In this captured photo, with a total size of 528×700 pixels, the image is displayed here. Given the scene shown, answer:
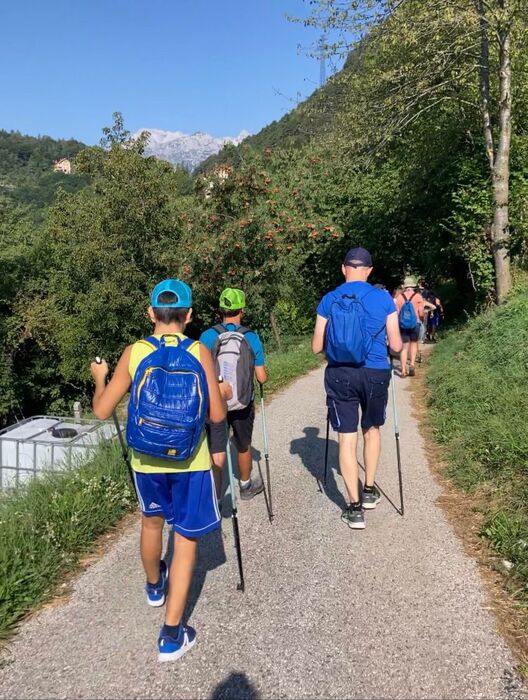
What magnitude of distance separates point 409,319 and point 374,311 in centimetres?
605

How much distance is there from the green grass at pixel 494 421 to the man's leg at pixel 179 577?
6.45ft

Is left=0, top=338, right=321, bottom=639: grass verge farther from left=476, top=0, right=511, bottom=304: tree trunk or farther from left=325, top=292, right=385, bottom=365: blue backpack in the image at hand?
left=476, top=0, right=511, bottom=304: tree trunk

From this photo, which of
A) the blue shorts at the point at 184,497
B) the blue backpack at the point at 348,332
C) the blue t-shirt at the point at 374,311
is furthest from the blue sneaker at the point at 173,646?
the blue t-shirt at the point at 374,311

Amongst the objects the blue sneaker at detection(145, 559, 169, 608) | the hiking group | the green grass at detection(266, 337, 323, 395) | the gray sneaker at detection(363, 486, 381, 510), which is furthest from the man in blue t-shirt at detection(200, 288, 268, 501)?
the green grass at detection(266, 337, 323, 395)

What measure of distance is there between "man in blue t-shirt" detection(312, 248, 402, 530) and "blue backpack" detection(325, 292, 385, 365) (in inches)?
1.0

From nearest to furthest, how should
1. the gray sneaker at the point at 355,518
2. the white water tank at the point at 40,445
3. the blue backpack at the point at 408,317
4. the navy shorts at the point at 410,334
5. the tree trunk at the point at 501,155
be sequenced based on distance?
the gray sneaker at the point at 355,518, the white water tank at the point at 40,445, the blue backpack at the point at 408,317, the navy shorts at the point at 410,334, the tree trunk at the point at 501,155

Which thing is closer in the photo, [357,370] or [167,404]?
[167,404]

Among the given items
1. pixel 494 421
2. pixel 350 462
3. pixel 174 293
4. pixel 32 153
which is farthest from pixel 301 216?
pixel 32 153

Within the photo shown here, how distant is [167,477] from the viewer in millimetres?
2564

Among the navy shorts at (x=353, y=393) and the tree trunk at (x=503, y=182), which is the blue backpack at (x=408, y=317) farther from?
the navy shorts at (x=353, y=393)

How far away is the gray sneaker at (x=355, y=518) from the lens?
12.8 feet

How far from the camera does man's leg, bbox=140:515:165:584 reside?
8.84ft

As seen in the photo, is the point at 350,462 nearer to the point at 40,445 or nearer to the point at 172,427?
the point at 172,427

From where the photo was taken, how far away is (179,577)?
257 cm
